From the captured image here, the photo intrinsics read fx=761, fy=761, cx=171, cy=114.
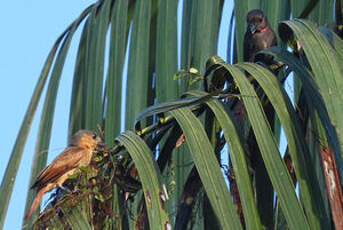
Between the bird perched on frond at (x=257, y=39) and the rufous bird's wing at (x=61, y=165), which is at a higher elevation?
the bird perched on frond at (x=257, y=39)

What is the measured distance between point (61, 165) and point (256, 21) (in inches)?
55.0

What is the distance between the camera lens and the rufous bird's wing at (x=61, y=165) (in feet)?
13.4

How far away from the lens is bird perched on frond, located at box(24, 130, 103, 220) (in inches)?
152

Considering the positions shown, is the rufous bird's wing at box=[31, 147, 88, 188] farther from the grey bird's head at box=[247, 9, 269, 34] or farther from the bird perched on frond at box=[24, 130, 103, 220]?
the grey bird's head at box=[247, 9, 269, 34]

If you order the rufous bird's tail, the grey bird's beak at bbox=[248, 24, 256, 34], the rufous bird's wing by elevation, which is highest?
the grey bird's beak at bbox=[248, 24, 256, 34]

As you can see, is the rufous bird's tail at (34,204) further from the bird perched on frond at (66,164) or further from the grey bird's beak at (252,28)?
the grey bird's beak at (252,28)

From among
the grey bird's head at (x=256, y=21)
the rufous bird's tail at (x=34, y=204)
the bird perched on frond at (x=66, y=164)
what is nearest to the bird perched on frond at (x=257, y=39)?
the grey bird's head at (x=256, y=21)

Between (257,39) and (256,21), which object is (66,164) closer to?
(256,21)

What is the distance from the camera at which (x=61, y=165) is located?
4.39 m

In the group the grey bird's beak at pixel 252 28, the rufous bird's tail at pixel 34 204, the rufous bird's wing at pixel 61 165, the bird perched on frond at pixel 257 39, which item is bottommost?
the rufous bird's tail at pixel 34 204

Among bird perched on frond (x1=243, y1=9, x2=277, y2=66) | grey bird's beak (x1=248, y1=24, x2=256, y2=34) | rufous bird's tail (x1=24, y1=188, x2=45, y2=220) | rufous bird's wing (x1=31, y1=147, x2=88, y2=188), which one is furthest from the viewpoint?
bird perched on frond (x1=243, y1=9, x2=277, y2=66)

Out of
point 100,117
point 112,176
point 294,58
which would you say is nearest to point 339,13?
point 294,58

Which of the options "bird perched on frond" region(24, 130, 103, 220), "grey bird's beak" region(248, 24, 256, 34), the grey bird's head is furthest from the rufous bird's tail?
"grey bird's beak" region(248, 24, 256, 34)

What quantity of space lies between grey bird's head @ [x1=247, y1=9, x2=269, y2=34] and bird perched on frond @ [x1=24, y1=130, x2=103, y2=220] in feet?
3.26
